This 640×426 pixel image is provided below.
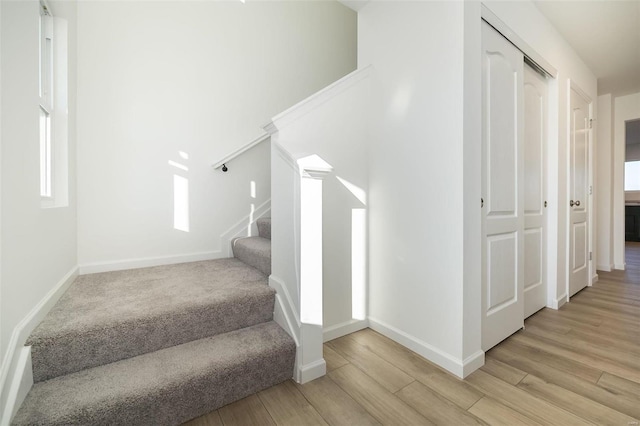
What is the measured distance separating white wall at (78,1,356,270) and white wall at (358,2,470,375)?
1217 millimetres

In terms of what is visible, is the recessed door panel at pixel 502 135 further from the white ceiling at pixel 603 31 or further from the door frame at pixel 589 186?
the door frame at pixel 589 186

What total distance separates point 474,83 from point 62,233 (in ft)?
8.67

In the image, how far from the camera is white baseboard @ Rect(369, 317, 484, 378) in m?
1.57

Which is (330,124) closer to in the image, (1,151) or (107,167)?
(1,151)

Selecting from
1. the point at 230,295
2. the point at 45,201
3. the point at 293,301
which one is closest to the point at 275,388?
the point at 293,301

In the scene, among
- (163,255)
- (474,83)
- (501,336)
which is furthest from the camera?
(163,255)

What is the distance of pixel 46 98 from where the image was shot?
5.61ft

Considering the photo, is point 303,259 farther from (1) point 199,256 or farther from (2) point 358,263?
(1) point 199,256

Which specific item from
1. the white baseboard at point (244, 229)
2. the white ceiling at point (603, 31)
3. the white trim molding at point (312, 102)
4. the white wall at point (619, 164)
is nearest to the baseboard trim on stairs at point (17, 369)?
the white baseboard at point (244, 229)

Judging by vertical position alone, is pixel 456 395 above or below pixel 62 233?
below

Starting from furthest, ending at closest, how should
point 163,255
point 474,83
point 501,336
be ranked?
point 163,255 → point 501,336 → point 474,83

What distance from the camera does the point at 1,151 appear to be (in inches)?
41.7

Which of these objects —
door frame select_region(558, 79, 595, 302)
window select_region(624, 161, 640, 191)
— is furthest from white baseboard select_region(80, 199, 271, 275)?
window select_region(624, 161, 640, 191)

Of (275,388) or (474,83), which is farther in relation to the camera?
(474,83)
